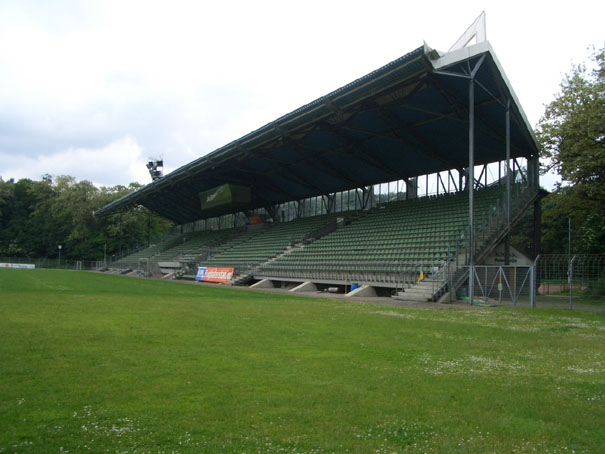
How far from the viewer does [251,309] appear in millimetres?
14859

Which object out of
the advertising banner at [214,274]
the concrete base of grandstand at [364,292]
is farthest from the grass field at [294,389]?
the advertising banner at [214,274]

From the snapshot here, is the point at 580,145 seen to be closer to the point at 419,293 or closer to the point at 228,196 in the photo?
the point at 419,293

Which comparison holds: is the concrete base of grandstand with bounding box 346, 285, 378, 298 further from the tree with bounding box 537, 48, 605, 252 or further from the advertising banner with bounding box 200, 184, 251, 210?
the advertising banner with bounding box 200, 184, 251, 210

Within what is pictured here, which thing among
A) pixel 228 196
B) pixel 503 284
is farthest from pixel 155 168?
pixel 503 284

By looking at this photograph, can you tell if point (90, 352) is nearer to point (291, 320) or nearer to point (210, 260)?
point (291, 320)

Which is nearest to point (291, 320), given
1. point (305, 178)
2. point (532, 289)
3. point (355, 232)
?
point (532, 289)

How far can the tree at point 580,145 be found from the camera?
840 inches

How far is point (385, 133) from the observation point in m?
28.2

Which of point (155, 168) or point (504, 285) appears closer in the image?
point (504, 285)

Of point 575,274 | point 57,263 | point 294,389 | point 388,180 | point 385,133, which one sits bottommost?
point 57,263

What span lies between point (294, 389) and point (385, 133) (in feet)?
81.4

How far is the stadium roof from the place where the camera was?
2047 cm

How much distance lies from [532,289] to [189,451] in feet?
51.7

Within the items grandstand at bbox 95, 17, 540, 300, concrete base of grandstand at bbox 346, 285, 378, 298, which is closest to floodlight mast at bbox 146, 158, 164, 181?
grandstand at bbox 95, 17, 540, 300
